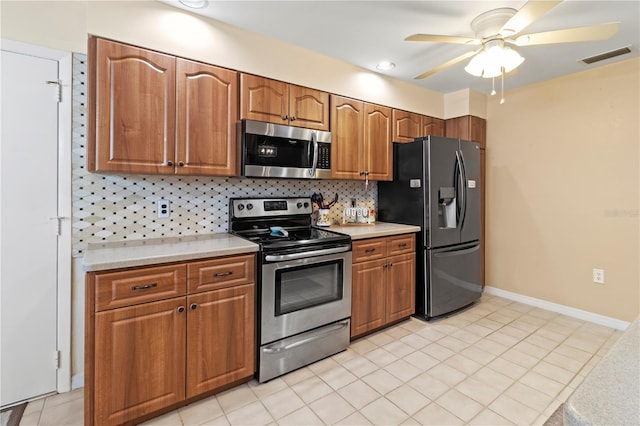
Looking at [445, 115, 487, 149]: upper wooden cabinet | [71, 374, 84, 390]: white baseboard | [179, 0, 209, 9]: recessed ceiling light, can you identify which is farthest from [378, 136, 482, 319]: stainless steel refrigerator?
[71, 374, 84, 390]: white baseboard

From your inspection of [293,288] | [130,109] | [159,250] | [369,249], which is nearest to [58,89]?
[130,109]

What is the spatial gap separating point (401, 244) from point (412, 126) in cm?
140

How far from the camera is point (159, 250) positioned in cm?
181

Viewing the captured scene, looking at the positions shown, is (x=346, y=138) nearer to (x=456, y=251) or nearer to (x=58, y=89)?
(x=456, y=251)

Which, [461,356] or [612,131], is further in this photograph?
[612,131]

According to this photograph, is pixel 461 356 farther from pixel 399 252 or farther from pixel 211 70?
pixel 211 70

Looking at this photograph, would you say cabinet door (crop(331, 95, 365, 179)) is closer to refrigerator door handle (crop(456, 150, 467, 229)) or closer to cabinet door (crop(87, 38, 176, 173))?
refrigerator door handle (crop(456, 150, 467, 229))

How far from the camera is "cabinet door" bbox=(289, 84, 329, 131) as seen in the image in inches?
99.2

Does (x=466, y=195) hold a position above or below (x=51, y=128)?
below

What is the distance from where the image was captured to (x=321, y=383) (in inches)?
81.0

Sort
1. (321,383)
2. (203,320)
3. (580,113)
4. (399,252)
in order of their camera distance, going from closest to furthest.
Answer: (203,320), (321,383), (399,252), (580,113)

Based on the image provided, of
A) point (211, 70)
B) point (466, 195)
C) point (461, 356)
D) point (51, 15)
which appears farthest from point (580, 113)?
point (51, 15)

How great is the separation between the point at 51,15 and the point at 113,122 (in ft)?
2.49

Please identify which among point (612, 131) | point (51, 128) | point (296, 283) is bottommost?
point (296, 283)
